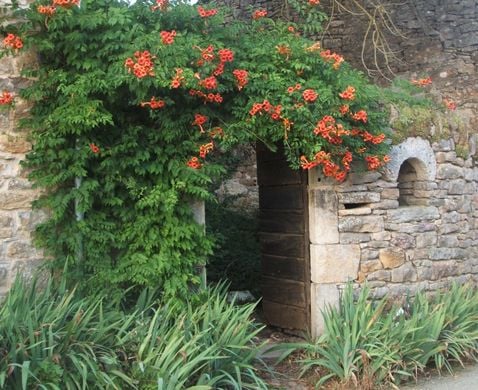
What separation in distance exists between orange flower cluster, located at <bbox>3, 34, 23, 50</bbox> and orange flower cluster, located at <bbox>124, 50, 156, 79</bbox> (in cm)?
88

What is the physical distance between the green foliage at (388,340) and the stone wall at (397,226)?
31cm

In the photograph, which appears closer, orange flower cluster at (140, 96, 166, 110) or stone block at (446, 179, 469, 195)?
orange flower cluster at (140, 96, 166, 110)

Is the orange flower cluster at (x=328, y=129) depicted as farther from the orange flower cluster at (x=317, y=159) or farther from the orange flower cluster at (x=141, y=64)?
the orange flower cluster at (x=141, y=64)

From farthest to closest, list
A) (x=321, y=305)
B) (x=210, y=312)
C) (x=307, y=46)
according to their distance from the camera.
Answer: (x=321, y=305)
(x=307, y=46)
(x=210, y=312)

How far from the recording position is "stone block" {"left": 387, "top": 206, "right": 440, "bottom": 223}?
606 centimetres

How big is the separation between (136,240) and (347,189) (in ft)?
6.64

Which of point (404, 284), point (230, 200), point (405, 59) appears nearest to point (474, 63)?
point (405, 59)

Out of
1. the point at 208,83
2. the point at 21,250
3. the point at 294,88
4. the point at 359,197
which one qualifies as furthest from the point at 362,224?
the point at 21,250

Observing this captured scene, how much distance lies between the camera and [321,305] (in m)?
5.86

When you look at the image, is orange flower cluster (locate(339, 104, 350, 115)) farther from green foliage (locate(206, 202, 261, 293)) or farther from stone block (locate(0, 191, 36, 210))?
green foliage (locate(206, 202, 261, 293))

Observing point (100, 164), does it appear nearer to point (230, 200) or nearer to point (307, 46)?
point (307, 46)

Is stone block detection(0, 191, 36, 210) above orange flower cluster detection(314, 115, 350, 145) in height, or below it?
below

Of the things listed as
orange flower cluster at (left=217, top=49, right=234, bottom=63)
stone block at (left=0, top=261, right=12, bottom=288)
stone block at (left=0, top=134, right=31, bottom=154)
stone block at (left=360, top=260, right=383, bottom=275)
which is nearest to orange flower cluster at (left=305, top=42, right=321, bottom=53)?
orange flower cluster at (left=217, top=49, right=234, bottom=63)

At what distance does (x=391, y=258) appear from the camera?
6.03 metres
